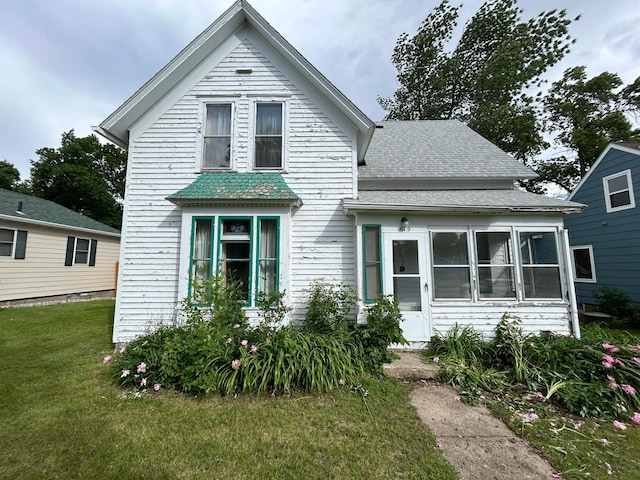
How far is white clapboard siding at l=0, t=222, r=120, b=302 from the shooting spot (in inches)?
406

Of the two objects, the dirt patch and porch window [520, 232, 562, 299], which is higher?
porch window [520, 232, 562, 299]

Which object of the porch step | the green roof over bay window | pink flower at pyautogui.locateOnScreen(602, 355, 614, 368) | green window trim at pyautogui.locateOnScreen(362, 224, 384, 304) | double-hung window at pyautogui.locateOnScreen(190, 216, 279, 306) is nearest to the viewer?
pink flower at pyautogui.locateOnScreen(602, 355, 614, 368)

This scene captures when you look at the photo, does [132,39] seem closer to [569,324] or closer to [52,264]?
[52,264]

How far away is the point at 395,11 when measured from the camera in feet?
33.6

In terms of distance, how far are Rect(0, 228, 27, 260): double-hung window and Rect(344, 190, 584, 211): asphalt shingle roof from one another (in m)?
13.8

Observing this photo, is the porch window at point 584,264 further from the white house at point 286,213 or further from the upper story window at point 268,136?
the upper story window at point 268,136

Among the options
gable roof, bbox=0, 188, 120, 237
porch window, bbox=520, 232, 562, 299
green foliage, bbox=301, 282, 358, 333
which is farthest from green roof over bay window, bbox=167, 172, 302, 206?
gable roof, bbox=0, 188, 120, 237

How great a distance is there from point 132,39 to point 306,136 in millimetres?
7523

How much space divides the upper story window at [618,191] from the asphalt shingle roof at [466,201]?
583cm

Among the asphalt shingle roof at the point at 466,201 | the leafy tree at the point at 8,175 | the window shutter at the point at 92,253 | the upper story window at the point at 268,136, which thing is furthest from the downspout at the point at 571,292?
the leafy tree at the point at 8,175

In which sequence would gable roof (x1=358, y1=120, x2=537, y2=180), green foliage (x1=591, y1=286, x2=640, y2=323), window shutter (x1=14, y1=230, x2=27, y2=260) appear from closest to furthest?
gable roof (x1=358, y1=120, x2=537, y2=180) < green foliage (x1=591, y1=286, x2=640, y2=323) < window shutter (x1=14, y1=230, x2=27, y2=260)

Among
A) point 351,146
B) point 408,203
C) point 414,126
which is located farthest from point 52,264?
point 414,126

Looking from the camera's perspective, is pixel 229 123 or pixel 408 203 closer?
pixel 408 203

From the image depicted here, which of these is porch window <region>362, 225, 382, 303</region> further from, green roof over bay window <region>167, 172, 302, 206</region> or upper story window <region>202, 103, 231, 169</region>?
upper story window <region>202, 103, 231, 169</region>
